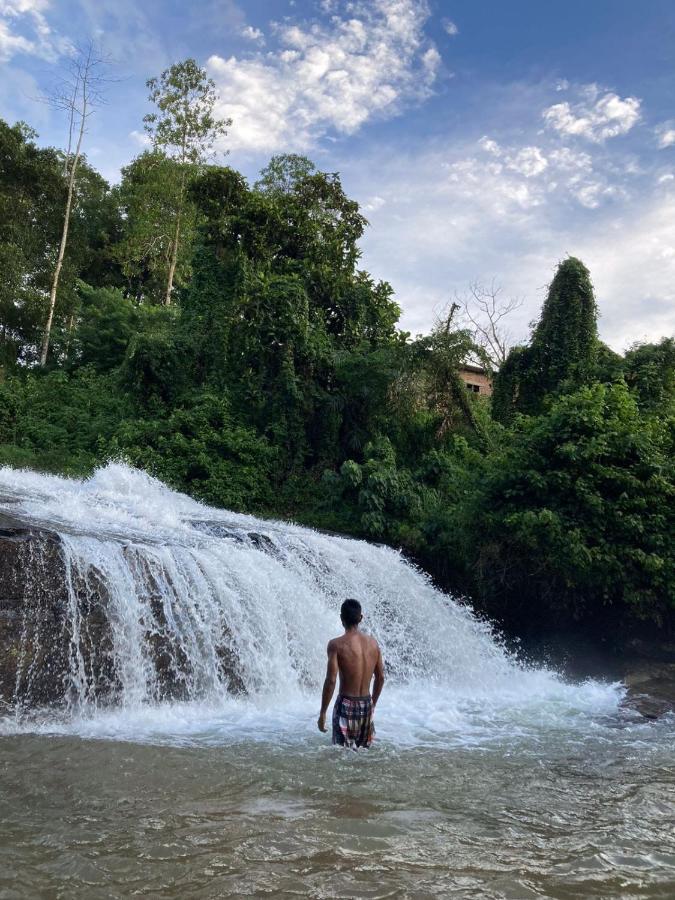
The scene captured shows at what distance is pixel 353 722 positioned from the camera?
538 centimetres

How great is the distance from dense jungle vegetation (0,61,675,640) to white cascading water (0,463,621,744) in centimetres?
186

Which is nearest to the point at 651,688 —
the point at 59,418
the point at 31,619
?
the point at 31,619

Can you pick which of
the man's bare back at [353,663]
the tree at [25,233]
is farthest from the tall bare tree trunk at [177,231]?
the man's bare back at [353,663]

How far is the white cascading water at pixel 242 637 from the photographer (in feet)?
23.1

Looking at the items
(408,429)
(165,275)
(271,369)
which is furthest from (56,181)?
(408,429)

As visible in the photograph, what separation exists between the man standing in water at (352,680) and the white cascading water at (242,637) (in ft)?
4.04

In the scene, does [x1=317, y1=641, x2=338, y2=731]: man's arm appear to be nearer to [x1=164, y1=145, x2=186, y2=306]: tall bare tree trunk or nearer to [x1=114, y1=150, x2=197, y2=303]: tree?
[x1=114, y1=150, x2=197, y2=303]: tree

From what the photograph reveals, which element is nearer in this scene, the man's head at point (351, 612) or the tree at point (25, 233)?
the man's head at point (351, 612)

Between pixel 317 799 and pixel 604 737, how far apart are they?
409 centimetres

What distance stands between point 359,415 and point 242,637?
12.2 m

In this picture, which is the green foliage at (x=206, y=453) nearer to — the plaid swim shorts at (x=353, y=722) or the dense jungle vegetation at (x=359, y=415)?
the dense jungle vegetation at (x=359, y=415)

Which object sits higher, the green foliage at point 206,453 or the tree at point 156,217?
the tree at point 156,217

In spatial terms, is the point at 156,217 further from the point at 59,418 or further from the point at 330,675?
the point at 330,675

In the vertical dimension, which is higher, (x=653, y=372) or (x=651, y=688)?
(x=653, y=372)
